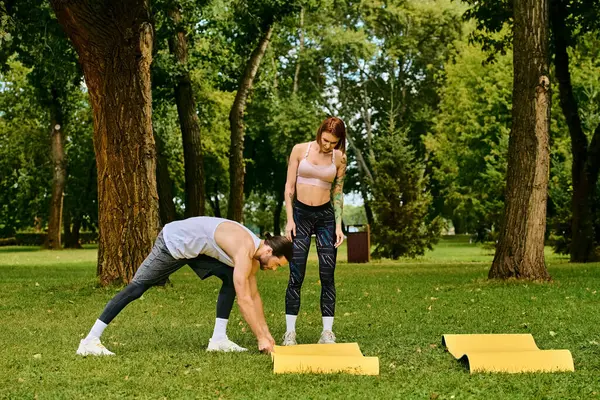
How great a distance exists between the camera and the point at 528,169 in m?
16.0

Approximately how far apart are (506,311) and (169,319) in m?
4.21

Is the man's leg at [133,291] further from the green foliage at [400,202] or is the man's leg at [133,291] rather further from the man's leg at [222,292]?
the green foliage at [400,202]

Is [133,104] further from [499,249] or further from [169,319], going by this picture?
[499,249]

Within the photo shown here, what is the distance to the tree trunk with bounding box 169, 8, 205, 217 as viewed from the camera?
27.1 metres

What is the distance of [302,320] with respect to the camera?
38.2ft

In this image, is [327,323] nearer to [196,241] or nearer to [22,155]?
[196,241]

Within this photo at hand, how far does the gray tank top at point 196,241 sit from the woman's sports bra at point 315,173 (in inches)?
36.2

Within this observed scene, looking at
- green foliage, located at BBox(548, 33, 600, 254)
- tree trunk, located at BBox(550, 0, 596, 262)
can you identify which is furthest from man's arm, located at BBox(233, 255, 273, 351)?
green foliage, located at BBox(548, 33, 600, 254)

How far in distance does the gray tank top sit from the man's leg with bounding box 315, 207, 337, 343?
0.91 m

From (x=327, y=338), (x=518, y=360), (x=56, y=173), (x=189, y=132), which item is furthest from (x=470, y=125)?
(x=518, y=360)

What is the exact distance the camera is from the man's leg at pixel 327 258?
902 centimetres

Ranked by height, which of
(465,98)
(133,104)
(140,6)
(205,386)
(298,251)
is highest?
(465,98)

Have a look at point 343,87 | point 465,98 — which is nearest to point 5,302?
point 465,98

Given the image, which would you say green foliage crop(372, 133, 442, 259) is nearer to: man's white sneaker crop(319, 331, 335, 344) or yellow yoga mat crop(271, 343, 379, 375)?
man's white sneaker crop(319, 331, 335, 344)
